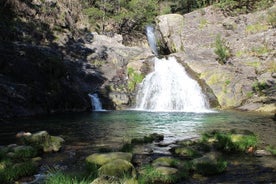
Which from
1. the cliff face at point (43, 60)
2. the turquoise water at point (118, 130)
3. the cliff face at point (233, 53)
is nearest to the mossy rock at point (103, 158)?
the turquoise water at point (118, 130)

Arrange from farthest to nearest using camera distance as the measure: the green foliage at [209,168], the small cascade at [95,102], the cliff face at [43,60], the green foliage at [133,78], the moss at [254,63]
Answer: the green foliage at [133,78] → the moss at [254,63] → the small cascade at [95,102] → the cliff face at [43,60] → the green foliage at [209,168]

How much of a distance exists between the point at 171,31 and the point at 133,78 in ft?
54.6

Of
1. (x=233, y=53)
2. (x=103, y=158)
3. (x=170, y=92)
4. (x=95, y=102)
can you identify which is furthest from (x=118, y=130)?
(x=233, y=53)

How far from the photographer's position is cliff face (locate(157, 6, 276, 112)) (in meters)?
42.0

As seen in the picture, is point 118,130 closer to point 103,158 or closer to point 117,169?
point 103,158

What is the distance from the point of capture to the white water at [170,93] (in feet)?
143

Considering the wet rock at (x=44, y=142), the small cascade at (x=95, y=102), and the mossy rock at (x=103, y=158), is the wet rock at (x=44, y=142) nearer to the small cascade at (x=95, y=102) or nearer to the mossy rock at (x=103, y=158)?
the mossy rock at (x=103, y=158)

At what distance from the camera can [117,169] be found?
1078cm

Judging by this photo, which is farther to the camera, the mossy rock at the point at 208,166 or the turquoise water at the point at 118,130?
the turquoise water at the point at 118,130

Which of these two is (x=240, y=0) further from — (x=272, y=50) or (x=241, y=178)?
(x=241, y=178)

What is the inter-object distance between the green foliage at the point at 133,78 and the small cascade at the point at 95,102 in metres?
5.28

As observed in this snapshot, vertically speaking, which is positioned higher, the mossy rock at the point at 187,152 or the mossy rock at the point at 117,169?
the mossy rock at the point at 117,169

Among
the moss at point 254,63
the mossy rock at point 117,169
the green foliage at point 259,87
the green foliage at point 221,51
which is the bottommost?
the mossy rock at point 117,169

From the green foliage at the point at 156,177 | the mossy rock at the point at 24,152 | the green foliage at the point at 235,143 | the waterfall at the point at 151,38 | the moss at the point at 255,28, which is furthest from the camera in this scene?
the waterfall at the point at 151,38
